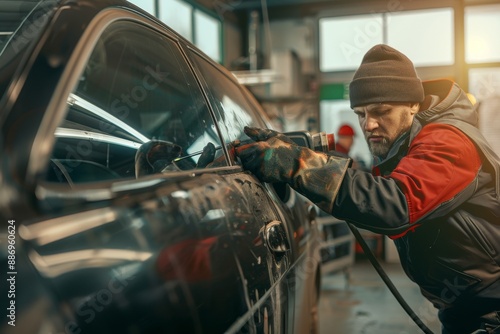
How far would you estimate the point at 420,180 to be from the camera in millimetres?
1691

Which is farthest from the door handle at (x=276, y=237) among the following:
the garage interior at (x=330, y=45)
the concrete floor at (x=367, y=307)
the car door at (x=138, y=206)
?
the garage interior at (x=330, y=45)

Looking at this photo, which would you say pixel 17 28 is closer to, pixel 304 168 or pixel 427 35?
pixel 304 168

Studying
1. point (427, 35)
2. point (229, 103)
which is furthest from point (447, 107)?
point (427, 35)

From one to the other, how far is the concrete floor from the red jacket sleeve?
2.69 m

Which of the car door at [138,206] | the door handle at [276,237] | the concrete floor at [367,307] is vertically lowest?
the concrete floor at [367,307]

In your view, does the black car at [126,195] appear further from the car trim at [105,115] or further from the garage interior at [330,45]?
the garage interior at [330,45]

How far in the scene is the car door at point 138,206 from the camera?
992 millimetres

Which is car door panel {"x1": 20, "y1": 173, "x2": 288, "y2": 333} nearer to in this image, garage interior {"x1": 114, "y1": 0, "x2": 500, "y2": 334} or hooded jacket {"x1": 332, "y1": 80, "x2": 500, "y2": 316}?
hooded jacket {"x1": 332, "y1": 80, "x2": 500, "y2": 316}

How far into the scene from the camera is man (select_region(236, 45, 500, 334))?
1697mm

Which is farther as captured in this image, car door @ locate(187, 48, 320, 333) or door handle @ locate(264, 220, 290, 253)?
car door @ locate(187, 48, 320, 333)

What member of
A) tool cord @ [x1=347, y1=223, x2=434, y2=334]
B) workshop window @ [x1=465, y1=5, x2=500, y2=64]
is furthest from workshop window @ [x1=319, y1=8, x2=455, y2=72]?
tool cord @ [x1=347, y1=223, x2=434, y2=334]

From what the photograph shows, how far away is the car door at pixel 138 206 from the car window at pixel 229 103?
A: 14 centimetres

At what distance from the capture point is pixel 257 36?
1388 cm

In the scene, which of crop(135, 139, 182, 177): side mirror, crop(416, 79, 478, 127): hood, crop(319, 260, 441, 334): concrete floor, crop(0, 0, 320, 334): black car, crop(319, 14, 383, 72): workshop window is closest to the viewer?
crop(0, 0, 320, 334): black car
